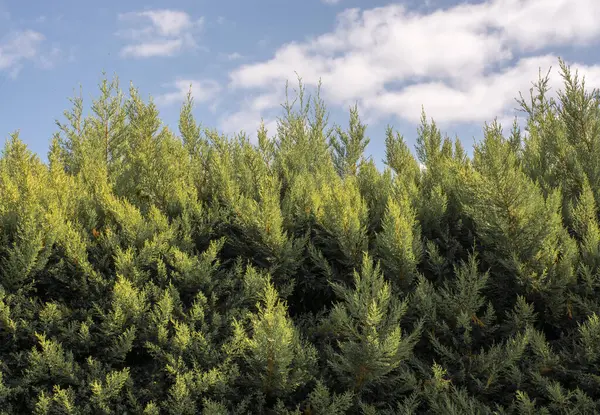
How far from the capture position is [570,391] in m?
3.52

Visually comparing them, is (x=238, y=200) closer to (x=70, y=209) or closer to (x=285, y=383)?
(x=70, y=209)

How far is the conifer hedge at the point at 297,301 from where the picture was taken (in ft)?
11.1

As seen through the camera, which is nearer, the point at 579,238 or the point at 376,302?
the point at 376,302

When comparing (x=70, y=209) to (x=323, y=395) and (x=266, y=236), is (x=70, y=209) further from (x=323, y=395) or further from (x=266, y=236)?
(x=323, y=395)

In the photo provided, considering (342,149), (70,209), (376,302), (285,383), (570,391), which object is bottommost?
(570,391)

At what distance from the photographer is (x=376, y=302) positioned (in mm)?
3412

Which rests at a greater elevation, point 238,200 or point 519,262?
point 238,200

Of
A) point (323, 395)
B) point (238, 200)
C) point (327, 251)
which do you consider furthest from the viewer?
point (238, 200)

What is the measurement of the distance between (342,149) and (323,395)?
10.6 meters

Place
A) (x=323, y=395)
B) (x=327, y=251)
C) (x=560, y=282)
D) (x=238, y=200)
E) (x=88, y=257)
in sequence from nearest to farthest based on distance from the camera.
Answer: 1. (x=323, y=395)
2. (x=560, y=282)
3. (x=88, y=257)
4. (x=327, y=251)
5. (x=238, y=200)

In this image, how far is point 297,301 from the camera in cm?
443

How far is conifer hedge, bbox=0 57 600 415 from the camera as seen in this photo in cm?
339

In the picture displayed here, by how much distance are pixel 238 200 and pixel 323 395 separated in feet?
7.15

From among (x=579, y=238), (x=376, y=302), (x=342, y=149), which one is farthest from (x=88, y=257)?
(x=342, y=149)
